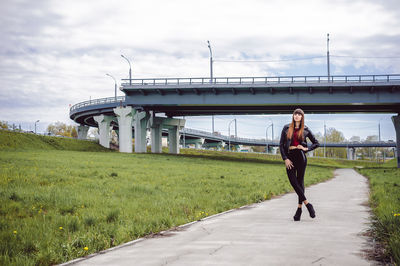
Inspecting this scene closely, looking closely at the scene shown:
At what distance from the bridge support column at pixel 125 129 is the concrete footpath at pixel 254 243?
41127 mm

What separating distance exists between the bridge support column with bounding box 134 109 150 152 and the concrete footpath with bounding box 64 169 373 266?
41.9m

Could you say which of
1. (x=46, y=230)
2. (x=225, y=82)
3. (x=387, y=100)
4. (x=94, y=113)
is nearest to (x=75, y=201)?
(x=46, y=230)

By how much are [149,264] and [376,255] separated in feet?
8.63

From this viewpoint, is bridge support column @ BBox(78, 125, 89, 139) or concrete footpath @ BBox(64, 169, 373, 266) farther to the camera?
bridge support column @ BBox(78, 125, 89, 139)

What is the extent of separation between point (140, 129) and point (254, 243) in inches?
1774

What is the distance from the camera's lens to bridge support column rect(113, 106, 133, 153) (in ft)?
158

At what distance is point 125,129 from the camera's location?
48.8 meters

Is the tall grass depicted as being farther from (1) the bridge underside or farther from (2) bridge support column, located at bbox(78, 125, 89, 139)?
(2) bridge support column, located at bbox(78, 125, 89, 139)

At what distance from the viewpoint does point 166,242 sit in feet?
18.7

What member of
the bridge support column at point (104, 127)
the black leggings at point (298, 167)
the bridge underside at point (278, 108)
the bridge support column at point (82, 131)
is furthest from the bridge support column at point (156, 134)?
the black leggings at point (298, 167)

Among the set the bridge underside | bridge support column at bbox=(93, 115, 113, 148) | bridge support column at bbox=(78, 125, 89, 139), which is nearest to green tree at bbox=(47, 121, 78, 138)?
bridge support column at bbox=(78, 125, 89, 139)

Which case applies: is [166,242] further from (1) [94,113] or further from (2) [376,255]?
(1) [94,113]

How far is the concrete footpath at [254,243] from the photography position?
4.57 meters

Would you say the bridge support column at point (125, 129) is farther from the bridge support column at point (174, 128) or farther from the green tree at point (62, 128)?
the green tree at point (62, 128)
